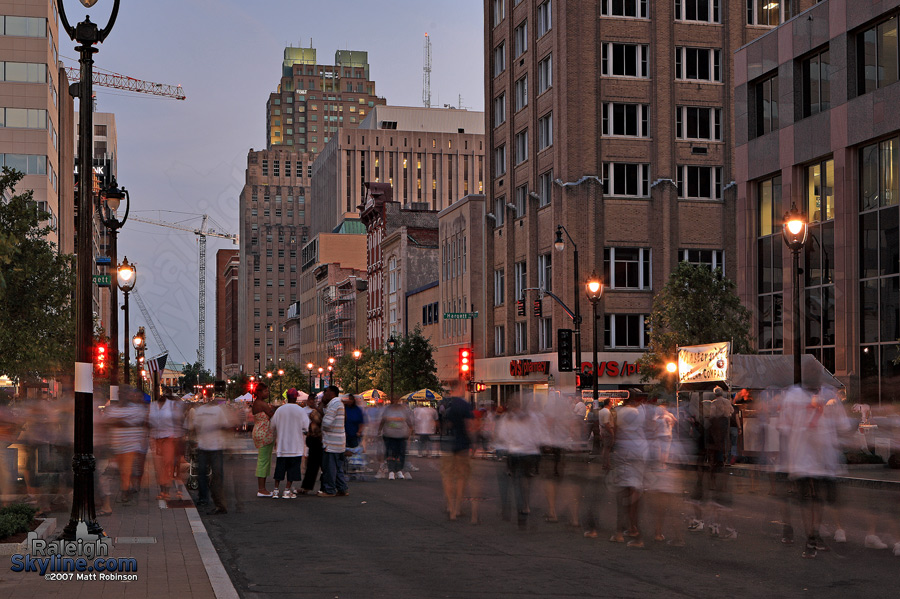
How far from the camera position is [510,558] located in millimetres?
12688

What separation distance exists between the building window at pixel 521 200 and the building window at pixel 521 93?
5.18 meters

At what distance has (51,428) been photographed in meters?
20.7

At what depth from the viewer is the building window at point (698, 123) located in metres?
62.2

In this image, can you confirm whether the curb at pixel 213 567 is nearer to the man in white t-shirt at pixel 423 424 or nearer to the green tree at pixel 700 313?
the man in white t-shirt at pixel 423 424

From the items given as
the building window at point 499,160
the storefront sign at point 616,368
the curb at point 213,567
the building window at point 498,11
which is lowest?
the curb at point 213,567

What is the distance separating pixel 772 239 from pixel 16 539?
36.6m

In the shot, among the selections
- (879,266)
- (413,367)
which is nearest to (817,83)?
(879,266)

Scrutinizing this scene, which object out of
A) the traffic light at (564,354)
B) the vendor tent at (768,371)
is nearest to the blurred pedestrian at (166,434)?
the vendor tent at (768,371)

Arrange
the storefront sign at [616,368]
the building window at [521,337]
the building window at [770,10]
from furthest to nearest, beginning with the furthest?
the building window at [521,337], the building window at [770,10], the storefront sign at [616,368]

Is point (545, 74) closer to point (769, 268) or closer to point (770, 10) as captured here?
point (770, 10)

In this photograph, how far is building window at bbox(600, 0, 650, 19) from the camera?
6131 cm

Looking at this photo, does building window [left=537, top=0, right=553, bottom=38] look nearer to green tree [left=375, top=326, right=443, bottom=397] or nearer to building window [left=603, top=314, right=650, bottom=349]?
building window [left=603, top=314, right=650, bottom=349]

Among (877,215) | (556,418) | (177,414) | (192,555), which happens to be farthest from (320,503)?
(877,215)

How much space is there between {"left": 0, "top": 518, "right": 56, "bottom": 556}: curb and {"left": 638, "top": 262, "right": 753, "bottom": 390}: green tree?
3337cm
